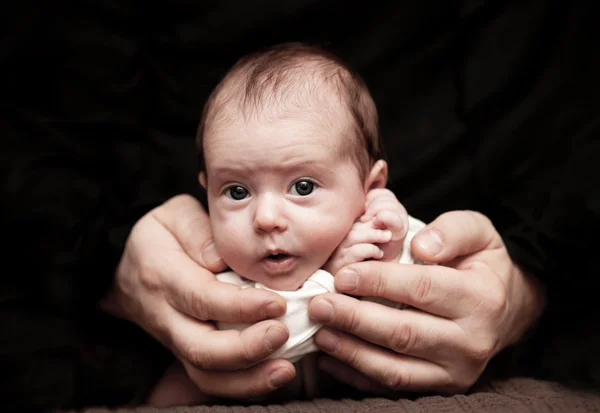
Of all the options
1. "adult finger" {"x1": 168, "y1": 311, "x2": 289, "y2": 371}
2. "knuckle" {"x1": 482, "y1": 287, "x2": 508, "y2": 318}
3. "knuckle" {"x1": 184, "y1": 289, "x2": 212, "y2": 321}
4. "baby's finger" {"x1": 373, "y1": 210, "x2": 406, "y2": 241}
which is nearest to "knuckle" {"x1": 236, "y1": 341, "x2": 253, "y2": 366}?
"adult finger" {"x1": 168, "y1": 311, "x2": 289, "y2": 371}

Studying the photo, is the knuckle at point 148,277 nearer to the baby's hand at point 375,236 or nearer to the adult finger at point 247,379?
the adult finger at point 247,379

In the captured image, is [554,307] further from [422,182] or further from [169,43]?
[169,43]

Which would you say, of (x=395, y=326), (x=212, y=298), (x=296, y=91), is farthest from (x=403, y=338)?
(x=296, y=91)

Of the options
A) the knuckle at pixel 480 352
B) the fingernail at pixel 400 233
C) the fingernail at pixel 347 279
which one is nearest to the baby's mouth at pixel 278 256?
the fingernail at pixel 347 279

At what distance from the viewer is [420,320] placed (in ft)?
3.53

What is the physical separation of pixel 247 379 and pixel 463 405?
0.38 meters

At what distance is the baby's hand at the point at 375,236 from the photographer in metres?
1.08

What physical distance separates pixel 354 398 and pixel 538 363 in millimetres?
424

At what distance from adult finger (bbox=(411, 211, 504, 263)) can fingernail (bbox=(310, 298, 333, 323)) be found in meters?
0.20

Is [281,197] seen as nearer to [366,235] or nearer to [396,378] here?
[366,235]

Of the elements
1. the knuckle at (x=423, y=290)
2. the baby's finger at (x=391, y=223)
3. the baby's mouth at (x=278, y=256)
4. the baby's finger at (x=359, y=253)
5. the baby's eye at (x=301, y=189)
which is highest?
the baby's eye at (x=301, y=189)

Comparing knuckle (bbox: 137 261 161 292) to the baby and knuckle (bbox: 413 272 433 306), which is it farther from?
knuckle (bbox: 413 272 433 306)

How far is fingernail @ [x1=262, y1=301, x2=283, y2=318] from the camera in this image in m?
1.03

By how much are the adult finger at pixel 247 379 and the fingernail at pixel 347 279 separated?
Answer: 6.5 inches
